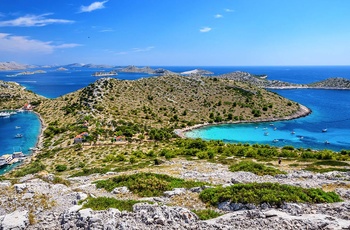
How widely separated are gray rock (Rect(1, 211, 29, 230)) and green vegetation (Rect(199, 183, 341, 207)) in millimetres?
10767

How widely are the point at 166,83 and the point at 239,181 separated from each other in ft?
342

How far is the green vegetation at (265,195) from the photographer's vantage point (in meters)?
15.0

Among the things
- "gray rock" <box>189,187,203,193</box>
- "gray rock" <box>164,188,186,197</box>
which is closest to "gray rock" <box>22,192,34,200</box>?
"gray rock" <box>164,188,186,197</box>

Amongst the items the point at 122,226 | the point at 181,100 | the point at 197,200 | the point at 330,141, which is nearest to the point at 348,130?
the point at 330,141

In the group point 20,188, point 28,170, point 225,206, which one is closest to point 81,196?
point 20,188

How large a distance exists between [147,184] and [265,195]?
8765 mm

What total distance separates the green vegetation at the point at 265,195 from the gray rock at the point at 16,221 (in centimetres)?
1077

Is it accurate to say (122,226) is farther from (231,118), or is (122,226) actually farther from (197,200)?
(231,118)

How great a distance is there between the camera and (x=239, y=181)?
21.2 meters

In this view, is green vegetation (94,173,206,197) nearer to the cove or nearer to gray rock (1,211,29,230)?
gray rock (1,211,29,230)

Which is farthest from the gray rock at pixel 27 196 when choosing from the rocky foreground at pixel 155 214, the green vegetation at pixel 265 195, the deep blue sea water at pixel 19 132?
the deep blue sea water at pixel 19 132

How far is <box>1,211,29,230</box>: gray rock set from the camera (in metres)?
14.1

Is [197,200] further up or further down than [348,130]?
further up

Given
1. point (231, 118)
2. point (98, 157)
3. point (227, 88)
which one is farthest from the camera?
point (227, 88)
